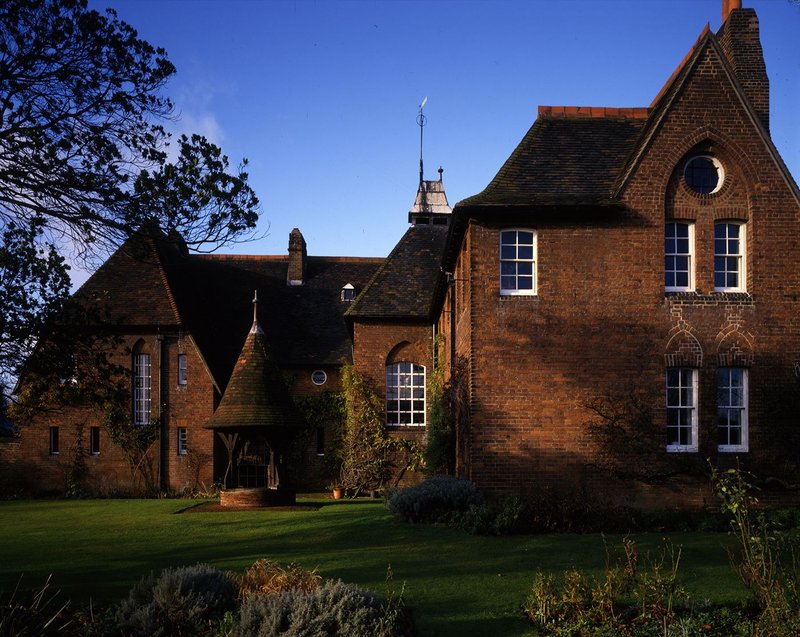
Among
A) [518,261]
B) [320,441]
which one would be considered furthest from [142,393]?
[518,261]

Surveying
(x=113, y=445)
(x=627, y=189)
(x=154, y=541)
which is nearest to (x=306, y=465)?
(x=113, y=445)

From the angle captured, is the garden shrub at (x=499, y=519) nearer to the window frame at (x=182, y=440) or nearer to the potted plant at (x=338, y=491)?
the potted plant at (x=338, y=491)

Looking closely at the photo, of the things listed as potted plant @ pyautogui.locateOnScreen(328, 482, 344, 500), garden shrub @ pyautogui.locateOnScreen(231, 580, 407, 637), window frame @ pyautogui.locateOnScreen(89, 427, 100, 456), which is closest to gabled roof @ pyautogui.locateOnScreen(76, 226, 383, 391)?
window frame @ pyautogui.locateOnScreen(89, 427, 100, 456)

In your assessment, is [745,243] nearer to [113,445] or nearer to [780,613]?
[780,613]

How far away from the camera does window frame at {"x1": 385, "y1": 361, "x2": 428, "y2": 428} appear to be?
104 ft

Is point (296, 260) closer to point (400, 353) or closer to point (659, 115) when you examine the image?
point (400, 353)

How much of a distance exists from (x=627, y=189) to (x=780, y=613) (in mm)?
13007

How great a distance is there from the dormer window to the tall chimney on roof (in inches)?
790

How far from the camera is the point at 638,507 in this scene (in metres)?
19.0

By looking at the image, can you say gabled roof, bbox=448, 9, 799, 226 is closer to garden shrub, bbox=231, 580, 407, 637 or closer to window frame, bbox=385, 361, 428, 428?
window frame, bbox=385, 361, 428, 428

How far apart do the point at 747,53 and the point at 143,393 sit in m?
23.9

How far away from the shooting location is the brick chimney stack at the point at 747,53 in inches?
848

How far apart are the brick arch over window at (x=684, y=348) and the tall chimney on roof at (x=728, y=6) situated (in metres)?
8.80

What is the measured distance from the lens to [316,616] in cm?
823
